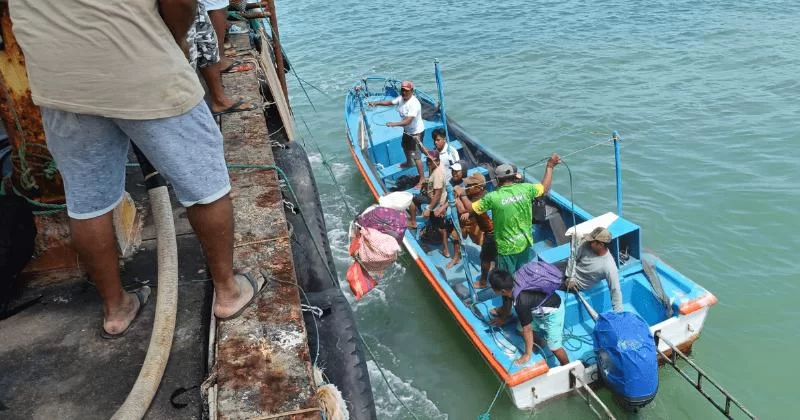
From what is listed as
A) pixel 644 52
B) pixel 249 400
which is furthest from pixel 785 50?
pixel 249 400

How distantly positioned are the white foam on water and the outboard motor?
206cm

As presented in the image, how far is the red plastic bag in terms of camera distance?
5504mm

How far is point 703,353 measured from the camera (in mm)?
6688

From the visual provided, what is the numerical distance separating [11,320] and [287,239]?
1.41m

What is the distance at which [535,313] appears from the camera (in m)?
5.50

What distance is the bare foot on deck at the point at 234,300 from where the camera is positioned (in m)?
2.53

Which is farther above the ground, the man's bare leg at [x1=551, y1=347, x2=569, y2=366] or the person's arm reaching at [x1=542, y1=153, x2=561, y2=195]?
the person's arm reaching at [x1=542, y1=153, x2=561, y2=195]

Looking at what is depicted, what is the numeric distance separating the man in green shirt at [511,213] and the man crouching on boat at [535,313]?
0.48 metres

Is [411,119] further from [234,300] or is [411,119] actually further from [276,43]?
[234,300]

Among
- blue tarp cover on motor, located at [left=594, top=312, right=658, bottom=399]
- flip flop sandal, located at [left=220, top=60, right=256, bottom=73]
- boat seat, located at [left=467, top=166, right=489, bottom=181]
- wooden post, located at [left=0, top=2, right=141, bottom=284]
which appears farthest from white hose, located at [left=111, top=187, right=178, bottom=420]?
boat seat, located at [left=467, top=166, right=489, bottom=181]

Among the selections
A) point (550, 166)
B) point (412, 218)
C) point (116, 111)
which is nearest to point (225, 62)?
point (412, 218)

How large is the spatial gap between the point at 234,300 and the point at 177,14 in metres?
1.24

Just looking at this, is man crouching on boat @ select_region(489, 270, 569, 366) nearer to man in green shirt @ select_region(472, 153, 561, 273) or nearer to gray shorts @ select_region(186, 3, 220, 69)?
man in green shirt @ select_region(472, 153, 561, 273)

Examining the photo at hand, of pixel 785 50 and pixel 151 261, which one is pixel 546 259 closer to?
pixel 151 261
